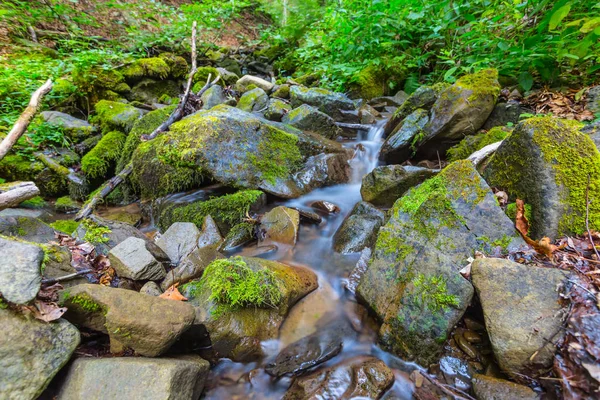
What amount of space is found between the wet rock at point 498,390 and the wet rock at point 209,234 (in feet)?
9.85

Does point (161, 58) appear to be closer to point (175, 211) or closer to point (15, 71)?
point (15, 71)

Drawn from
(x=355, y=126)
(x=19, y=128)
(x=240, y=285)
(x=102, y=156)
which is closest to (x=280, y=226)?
(x=240, y=285)

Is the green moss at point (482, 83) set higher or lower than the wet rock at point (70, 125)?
higher

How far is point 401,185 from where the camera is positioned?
155 inches

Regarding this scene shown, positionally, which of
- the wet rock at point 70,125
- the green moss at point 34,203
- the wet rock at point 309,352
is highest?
the wet rock at point 70,125

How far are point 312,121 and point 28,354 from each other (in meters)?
5.25

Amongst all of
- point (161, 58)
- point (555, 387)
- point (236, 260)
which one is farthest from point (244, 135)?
point (161, 58)

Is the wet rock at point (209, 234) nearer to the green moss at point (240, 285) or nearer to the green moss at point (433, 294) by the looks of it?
the green moss at point (240, 285)

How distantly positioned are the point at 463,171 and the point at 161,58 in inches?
388

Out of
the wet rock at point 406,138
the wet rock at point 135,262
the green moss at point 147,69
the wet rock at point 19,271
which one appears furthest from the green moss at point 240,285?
the green moss at point 147,69

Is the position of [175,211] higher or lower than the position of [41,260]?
lower

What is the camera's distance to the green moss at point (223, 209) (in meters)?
4.04

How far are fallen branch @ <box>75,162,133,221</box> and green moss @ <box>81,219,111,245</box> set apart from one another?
3.08 ft

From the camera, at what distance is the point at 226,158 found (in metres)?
4.34
